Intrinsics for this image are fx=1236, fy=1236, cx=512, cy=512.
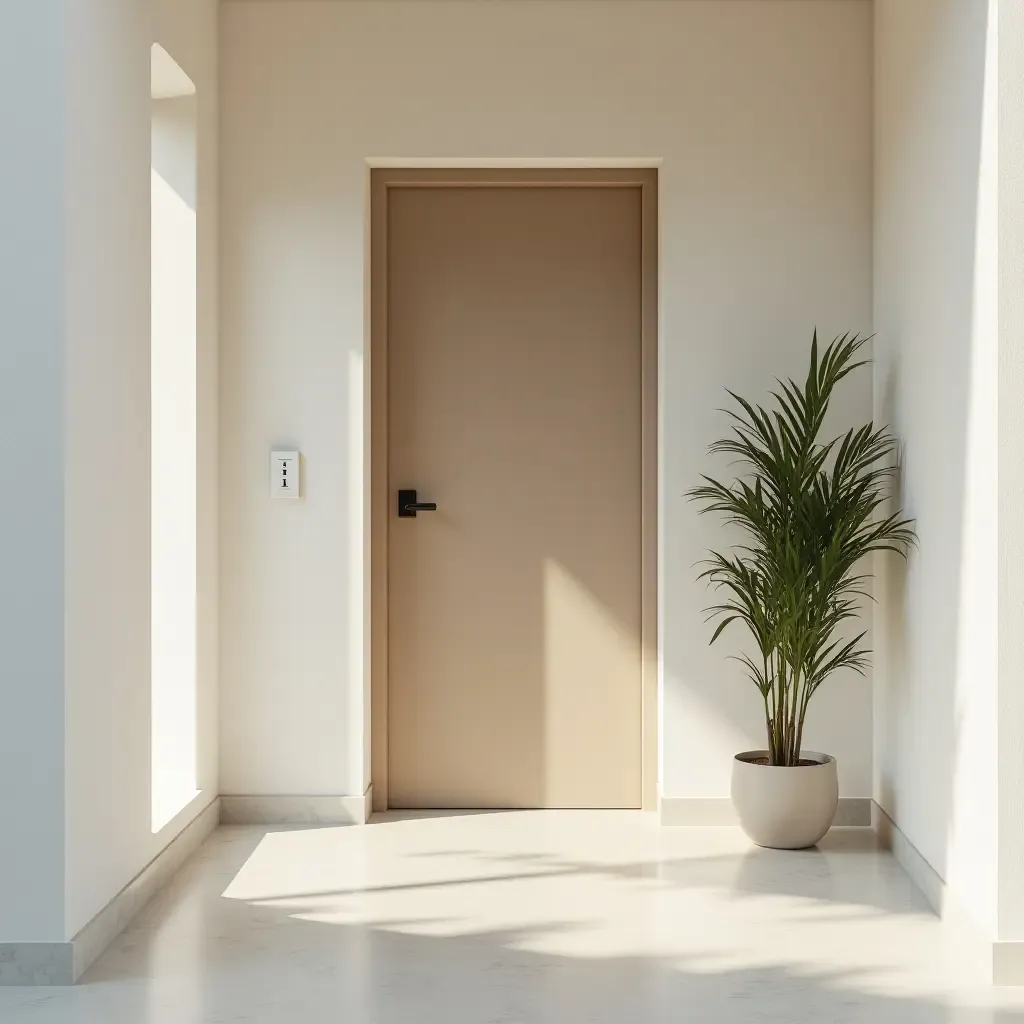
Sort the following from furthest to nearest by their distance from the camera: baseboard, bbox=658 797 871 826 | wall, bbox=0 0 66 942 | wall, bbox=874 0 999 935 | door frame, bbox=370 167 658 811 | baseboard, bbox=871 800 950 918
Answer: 1. door frame, bbox=370 167 658 811
2. baseboard, bbox=658 797 871 826
3. baseboard, bbox=871 800 950 918
4. wall, bbox=874 0 999 935
5. wall, bbox=0 0 66 942

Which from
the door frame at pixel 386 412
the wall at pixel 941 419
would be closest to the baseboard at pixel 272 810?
the door frame at pixel 386 412

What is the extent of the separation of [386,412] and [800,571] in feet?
4.93

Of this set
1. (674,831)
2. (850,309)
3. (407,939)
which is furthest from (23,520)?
(850,309)

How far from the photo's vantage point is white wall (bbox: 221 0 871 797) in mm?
4031

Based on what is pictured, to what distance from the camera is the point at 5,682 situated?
8.58ft

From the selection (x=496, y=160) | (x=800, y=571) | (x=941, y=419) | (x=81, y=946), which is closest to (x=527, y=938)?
(x=81, y=946)

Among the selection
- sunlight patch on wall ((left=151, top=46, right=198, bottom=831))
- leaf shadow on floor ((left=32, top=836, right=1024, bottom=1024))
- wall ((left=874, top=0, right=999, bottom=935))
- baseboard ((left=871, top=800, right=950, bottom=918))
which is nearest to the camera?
leaf shadow on floor ((left=32, top=836, right=1024, bottom=1024))

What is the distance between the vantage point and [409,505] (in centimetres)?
422

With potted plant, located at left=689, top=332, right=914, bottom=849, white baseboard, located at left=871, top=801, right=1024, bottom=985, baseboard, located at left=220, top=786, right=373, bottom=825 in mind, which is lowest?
baseboard, located at left=220, top=786, right=373, bottom=825

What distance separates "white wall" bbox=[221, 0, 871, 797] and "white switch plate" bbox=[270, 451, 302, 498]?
0.05 m

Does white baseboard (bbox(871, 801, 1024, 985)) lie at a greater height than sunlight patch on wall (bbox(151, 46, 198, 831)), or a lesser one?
lesser

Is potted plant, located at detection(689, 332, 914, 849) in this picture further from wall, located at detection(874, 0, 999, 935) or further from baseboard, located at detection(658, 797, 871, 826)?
Result: baseboard, located at detection(658, 797, 871, 826)

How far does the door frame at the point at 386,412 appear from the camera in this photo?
4.17m

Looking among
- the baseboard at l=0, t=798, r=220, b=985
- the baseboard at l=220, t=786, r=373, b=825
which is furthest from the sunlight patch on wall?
the baseboard at l=0, t=798, r=220, b=985
